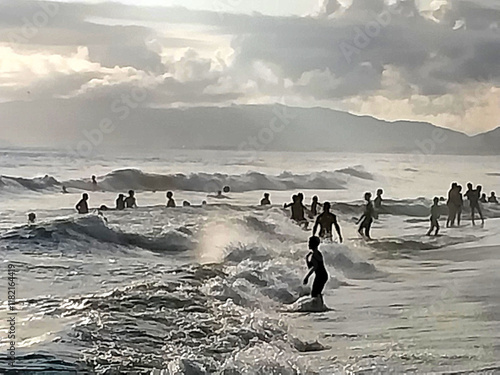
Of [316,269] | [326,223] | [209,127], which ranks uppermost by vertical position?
[209,127]

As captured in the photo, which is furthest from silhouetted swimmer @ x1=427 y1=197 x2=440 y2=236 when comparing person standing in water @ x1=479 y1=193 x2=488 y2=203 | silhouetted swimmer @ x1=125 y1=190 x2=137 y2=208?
silhouetted swimmer @ x1=125 y1=190 x2=137 y2=208

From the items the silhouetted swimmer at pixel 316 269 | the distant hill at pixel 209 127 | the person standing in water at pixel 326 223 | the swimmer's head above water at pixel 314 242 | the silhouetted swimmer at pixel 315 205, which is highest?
the distant hill at pixel 209 127

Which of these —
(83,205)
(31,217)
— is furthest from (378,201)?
(31,217)

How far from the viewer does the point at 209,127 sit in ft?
6.15

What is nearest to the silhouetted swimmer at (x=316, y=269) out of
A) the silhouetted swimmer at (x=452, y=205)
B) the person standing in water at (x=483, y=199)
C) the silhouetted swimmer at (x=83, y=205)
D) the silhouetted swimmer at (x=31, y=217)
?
the silhouetted swimmer at (x=452, y=205)

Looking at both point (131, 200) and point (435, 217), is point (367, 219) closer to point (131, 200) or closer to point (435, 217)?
point (435, 217)

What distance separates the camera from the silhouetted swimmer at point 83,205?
1839 millimetres

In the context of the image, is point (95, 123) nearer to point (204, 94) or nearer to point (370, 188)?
point (204, 94)

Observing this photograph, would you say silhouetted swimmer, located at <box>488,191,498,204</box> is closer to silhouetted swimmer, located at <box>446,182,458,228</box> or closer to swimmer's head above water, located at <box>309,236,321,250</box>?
silhouetted swimmer, located at <box>446,182,458,228</box>

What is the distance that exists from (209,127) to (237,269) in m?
0.44

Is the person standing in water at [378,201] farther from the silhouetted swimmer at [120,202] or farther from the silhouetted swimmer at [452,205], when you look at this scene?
the silhouetted swimmer at [120,202]

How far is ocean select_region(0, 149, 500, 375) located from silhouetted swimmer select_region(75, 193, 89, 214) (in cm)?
2

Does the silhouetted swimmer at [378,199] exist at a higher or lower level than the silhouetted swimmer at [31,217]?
higher

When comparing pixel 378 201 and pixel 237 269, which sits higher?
pixel 378 201
